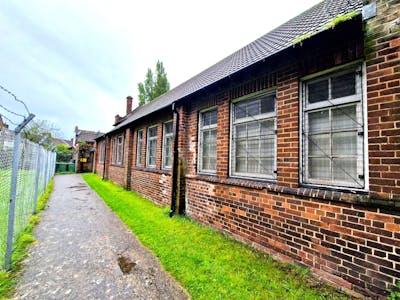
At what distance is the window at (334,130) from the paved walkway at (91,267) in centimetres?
252

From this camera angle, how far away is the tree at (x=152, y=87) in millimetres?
30172

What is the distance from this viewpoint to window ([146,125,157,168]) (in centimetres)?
792

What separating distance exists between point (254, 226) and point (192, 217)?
6.98ft

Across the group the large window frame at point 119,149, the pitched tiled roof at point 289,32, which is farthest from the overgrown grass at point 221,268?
the large window frame at point 119,149

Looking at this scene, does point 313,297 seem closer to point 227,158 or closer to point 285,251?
point 285,251

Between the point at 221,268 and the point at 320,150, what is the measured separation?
229 centimetres

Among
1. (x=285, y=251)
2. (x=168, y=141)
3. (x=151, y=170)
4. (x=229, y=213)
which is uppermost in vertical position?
(x=168, y=141)

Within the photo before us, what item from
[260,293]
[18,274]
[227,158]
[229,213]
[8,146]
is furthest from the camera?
[227,158]

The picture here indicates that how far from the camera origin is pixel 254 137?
375 centimetres

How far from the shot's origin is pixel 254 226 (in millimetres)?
3389

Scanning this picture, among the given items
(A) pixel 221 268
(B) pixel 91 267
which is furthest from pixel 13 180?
(A) pixel 221 268

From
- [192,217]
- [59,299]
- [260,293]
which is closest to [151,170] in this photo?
[192,217]

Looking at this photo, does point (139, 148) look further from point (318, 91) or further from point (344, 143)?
point (344, 143)

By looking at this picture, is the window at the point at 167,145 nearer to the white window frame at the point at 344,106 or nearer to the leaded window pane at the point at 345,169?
the white window frame at the point at 344,106
